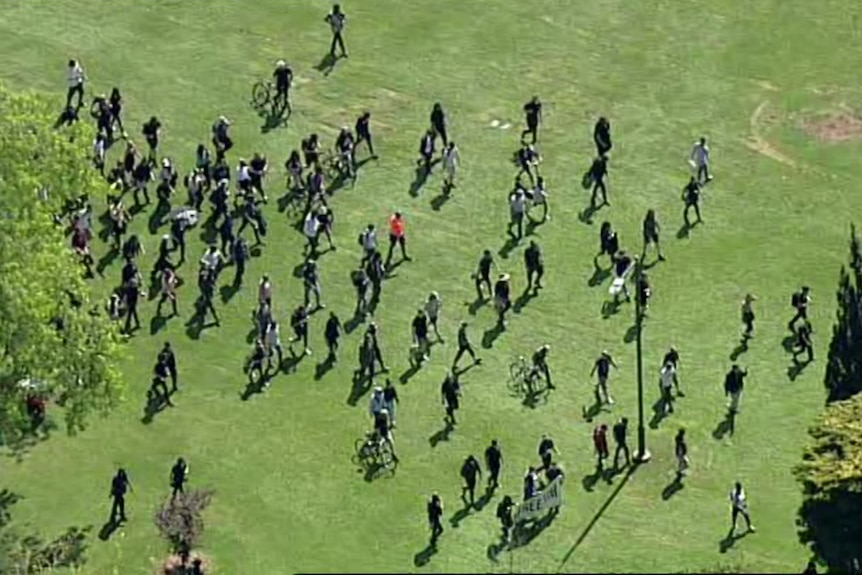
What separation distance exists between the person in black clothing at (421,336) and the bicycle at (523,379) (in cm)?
222

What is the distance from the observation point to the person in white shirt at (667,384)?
56062 mm

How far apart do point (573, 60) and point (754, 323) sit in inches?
548

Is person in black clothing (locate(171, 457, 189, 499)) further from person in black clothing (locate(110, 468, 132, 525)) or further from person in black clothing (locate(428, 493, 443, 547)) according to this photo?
person in black clothing (locate(428, 493, 443, 547))

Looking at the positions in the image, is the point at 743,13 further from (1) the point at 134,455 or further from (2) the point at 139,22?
(1) the point at 134,455

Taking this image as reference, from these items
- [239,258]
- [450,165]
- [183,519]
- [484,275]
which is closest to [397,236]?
[484,275]

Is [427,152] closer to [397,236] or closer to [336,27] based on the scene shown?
[397,236]

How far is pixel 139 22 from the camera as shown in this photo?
72.1 metres

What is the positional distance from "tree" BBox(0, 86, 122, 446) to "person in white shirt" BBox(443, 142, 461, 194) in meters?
13.3

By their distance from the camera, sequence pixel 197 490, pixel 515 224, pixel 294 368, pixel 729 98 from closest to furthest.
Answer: pixel 197 490, pixel 294 368, pixel 515 224, pixel 729 98

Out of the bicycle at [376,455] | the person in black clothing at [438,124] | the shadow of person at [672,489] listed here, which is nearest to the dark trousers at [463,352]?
the bicycle at [376,455]

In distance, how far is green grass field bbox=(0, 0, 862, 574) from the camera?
53219 mm

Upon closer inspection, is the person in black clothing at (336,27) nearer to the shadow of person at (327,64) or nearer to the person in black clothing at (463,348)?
the shadow of person at (327,64)

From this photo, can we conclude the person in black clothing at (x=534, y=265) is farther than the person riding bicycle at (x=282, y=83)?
No

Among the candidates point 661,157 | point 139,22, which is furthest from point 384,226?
point 139,22
